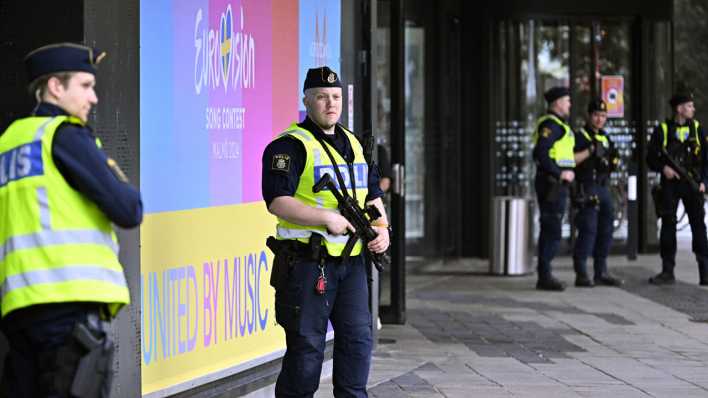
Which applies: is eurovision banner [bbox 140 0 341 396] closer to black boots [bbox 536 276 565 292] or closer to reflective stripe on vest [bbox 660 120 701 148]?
black boots [bbox 536 276 565 292]

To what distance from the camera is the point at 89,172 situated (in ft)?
15.3

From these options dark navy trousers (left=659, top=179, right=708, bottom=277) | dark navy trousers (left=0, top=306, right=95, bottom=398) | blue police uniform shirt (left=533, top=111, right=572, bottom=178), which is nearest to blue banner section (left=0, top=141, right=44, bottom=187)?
dark navy trousers (left=0, top=306, right=95, bottom=398)

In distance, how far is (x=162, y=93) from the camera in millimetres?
6848

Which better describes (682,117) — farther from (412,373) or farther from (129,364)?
(129,364)

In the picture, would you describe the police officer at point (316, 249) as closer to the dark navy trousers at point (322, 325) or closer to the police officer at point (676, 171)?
the dark navy trousers at point (322, 325)

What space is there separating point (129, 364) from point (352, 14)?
411 cm

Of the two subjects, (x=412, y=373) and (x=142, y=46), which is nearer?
(x=142, y=46)

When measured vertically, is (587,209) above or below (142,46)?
below

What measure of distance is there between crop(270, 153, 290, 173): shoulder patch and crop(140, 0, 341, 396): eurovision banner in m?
0.62

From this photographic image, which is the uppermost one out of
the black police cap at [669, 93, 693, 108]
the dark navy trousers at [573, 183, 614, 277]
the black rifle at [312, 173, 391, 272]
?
the black police cap at [669, 93, 693, 108]

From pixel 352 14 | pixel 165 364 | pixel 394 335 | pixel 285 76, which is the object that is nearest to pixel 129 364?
pixel 165 364

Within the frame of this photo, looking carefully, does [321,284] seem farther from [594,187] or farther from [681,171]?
[681,171]

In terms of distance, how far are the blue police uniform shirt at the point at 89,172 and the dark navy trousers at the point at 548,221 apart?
9.46 m

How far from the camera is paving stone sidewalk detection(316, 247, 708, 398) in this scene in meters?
8.66
